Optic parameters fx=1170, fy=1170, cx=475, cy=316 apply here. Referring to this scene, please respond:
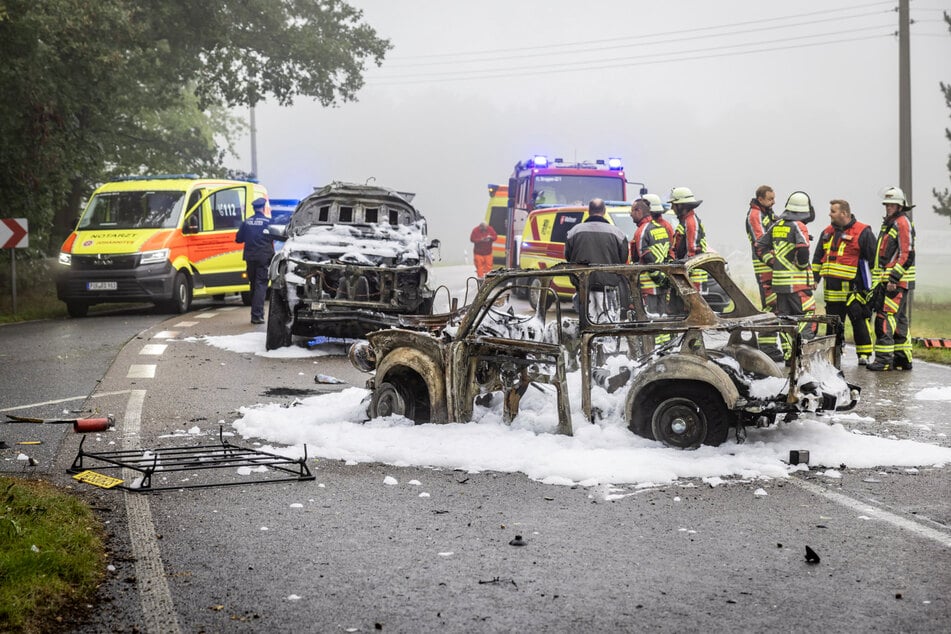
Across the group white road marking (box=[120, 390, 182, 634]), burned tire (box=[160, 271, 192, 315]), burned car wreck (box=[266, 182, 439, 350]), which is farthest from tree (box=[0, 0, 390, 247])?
white road marking (box=[120, 390, 182, 634])

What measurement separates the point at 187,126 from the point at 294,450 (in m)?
33.6

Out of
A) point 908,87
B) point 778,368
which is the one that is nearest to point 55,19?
point 908,87

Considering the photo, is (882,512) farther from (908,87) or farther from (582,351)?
(908,87)

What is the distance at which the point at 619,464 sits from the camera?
747cm

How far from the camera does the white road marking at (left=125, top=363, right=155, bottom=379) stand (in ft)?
40.4

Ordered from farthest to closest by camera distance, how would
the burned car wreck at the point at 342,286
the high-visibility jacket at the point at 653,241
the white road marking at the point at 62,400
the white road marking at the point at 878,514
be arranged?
the high-visibility jacket at the point at 653,241
the burned car wreck at the point at 342,286
the white road marking at the point at 62,400
the white road marking at the point at 878,514

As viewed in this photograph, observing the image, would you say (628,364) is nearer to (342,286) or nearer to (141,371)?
(141,371)

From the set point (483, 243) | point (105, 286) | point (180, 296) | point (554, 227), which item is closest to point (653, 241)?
point (554, 227)

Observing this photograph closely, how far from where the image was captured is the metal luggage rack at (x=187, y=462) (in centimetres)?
714

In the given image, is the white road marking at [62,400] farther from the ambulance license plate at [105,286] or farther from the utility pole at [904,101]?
the utility pole at [904,101]

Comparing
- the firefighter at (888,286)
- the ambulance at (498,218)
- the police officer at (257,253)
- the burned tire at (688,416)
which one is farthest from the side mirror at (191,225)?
the burned tire at (688,416)

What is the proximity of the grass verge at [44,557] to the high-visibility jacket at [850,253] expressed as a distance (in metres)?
9.47

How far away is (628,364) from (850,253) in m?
6.02

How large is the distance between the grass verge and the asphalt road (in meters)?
0.12
